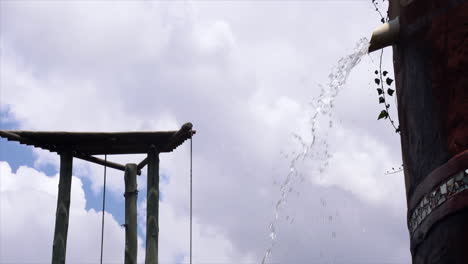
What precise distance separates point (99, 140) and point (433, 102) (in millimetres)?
8286

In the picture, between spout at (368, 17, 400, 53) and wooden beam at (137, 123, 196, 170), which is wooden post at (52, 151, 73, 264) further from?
spout at (368, 17, 400, 53)

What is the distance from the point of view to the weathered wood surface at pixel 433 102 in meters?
2.89

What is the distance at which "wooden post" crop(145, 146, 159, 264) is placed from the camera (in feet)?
34.7

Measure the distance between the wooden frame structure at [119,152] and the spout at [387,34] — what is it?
23.5ft

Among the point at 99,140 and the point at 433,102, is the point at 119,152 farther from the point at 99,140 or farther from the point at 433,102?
the point at 433,102

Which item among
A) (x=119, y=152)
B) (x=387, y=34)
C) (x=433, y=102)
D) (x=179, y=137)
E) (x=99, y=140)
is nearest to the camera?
(x=433, y=102)

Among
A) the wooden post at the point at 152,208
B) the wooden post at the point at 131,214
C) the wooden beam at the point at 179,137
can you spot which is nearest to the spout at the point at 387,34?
the wooden beam at the point at 179,137

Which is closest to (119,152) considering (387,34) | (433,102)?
(387,34)

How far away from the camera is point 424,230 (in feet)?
9.87

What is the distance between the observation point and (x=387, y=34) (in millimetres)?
3406

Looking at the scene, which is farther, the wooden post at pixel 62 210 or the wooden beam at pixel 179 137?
the wooden post at pixel 62 210

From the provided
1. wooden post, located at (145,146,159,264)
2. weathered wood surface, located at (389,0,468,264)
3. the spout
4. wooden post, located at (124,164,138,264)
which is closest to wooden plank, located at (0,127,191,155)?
wooden post, located at (145,146,159,264)

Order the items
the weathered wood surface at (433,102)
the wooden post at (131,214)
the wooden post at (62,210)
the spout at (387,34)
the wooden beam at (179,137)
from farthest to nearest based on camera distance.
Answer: the wooden post at (131,214) → the wooden post at (62,210) → the wooden beam at (179,137) → the spout at (387,34) → the weathered wood surface at (433,102)

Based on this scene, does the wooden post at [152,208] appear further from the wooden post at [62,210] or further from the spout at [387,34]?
the spout at [387,34]
